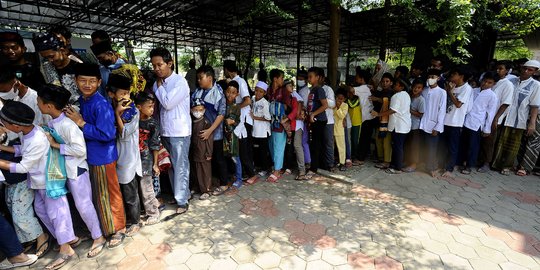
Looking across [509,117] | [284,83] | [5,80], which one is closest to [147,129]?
[5,80]

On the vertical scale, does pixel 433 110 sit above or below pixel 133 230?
above

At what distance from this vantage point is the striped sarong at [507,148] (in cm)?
494

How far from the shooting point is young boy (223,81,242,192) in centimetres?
378

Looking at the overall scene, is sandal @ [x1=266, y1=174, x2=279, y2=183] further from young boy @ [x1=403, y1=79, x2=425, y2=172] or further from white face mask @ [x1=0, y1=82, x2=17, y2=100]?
white face mask @ [x1=0, y1=82, x2=17, y2=100]

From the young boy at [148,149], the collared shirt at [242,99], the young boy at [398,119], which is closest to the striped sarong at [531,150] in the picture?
the young boy at [398,119]

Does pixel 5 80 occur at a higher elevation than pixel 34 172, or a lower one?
higher

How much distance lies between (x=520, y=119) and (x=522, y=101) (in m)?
0.31

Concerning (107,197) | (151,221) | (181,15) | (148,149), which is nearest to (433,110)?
(148,149)

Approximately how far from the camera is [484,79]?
4.68m

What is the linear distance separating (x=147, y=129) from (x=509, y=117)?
5.82 m

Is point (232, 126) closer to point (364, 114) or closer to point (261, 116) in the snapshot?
point (261, 116)

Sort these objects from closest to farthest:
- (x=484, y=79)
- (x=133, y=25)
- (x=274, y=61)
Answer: (x=484, y=79) → (x=133, y=25) → (x=274, y=61)

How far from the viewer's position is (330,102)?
4.38 metres

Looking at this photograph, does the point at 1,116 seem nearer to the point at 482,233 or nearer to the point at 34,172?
the point at 34,172
